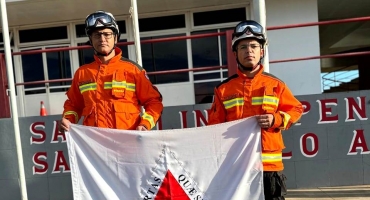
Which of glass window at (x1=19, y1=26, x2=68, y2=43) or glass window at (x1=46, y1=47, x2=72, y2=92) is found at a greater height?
glass window at (x1=19, y1=26, x2=68, y2=43)

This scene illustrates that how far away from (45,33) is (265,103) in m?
7.94

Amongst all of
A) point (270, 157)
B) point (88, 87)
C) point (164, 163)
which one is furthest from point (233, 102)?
point (88, 87)

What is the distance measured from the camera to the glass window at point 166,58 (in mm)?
8531

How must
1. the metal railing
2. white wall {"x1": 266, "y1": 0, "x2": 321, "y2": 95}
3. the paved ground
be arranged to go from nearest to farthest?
the paved ground, white wall {"x1": 266, "y1": 0, "x2": 321, "y2": 95}, the metal railing

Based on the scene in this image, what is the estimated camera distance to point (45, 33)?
29.2ft

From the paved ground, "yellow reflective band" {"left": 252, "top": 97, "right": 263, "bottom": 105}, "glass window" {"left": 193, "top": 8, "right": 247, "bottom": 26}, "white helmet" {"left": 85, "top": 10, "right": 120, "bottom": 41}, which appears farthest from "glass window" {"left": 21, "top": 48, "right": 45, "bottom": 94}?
"yellow reflective band" {"left": 252, "top": 97, "right": 263, "bottom": 105}

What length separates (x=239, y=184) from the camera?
262cm

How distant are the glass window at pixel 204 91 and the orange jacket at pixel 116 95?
18.9ft

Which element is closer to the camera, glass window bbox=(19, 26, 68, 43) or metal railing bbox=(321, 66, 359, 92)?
glass window bbox=(19, 26, 68, 43)

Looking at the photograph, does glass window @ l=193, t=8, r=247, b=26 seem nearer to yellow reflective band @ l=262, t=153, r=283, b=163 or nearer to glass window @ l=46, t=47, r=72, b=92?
glass window @ l=46, t=47, r=72, b=92

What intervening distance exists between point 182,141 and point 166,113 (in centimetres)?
200

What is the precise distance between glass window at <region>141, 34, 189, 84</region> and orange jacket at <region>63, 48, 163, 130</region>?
18.9ft

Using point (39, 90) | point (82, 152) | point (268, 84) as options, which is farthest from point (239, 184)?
point (39, 90)

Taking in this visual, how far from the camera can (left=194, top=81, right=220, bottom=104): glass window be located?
8.46 m
